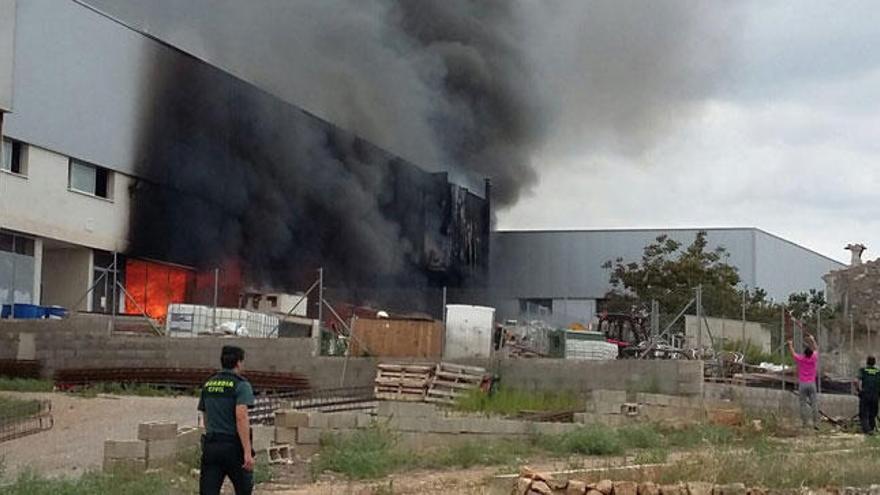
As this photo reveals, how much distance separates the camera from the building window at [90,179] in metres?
36.1

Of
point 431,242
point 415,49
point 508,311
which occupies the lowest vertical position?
point 508,311

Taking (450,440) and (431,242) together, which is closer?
(450,440)

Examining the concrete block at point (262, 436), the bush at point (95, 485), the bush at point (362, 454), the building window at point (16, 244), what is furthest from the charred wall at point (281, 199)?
the bush at point (95, 485)

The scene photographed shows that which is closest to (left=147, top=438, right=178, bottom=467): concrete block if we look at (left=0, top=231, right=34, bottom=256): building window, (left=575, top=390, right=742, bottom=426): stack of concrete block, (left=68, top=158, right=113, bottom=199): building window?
(left=575, top=390, right=742, bottom=426): stack of concrete block

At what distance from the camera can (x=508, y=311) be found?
44906 mm

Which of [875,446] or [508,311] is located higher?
[508,311]

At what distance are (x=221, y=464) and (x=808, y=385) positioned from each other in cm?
1464

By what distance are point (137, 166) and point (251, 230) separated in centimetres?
624

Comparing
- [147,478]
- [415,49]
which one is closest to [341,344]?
[147,478]

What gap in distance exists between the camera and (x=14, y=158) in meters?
33.8

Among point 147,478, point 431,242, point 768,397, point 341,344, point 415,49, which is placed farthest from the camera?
point 431,242

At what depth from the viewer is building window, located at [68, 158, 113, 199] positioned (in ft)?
119

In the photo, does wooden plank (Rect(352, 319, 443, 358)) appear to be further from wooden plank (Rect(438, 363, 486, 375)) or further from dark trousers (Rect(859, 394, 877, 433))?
dark trousers (Rect(859, 394, 877, 433))

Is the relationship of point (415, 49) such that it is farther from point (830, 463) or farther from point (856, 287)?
point (830, 463)
